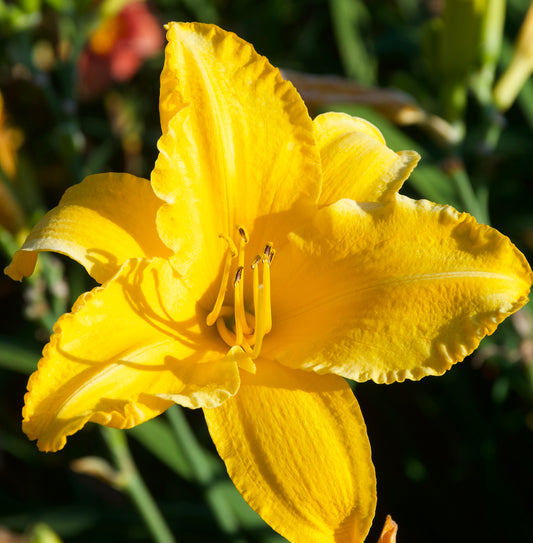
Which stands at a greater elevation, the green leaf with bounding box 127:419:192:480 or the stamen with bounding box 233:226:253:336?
the stamen with bounding box 233:226:253:336

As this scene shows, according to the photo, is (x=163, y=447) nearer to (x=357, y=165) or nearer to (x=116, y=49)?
(x=357, y=165)

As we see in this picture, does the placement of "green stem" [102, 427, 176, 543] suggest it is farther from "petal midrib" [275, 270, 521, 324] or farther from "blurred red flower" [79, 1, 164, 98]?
"blurred red flower" [79, 1, 164, 98]

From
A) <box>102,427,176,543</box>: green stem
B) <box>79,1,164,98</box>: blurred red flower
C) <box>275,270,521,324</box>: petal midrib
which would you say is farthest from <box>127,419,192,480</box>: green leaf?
<box>79,1,164,98</box>: blurred red flower

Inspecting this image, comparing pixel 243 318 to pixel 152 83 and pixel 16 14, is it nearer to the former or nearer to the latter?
pixel 16 14

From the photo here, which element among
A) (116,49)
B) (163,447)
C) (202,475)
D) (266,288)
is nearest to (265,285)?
(266,288)

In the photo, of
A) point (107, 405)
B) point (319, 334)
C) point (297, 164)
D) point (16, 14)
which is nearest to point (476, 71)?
point (297, 164)

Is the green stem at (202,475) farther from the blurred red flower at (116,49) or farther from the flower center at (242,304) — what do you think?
the blurred red flower at (116,49)
